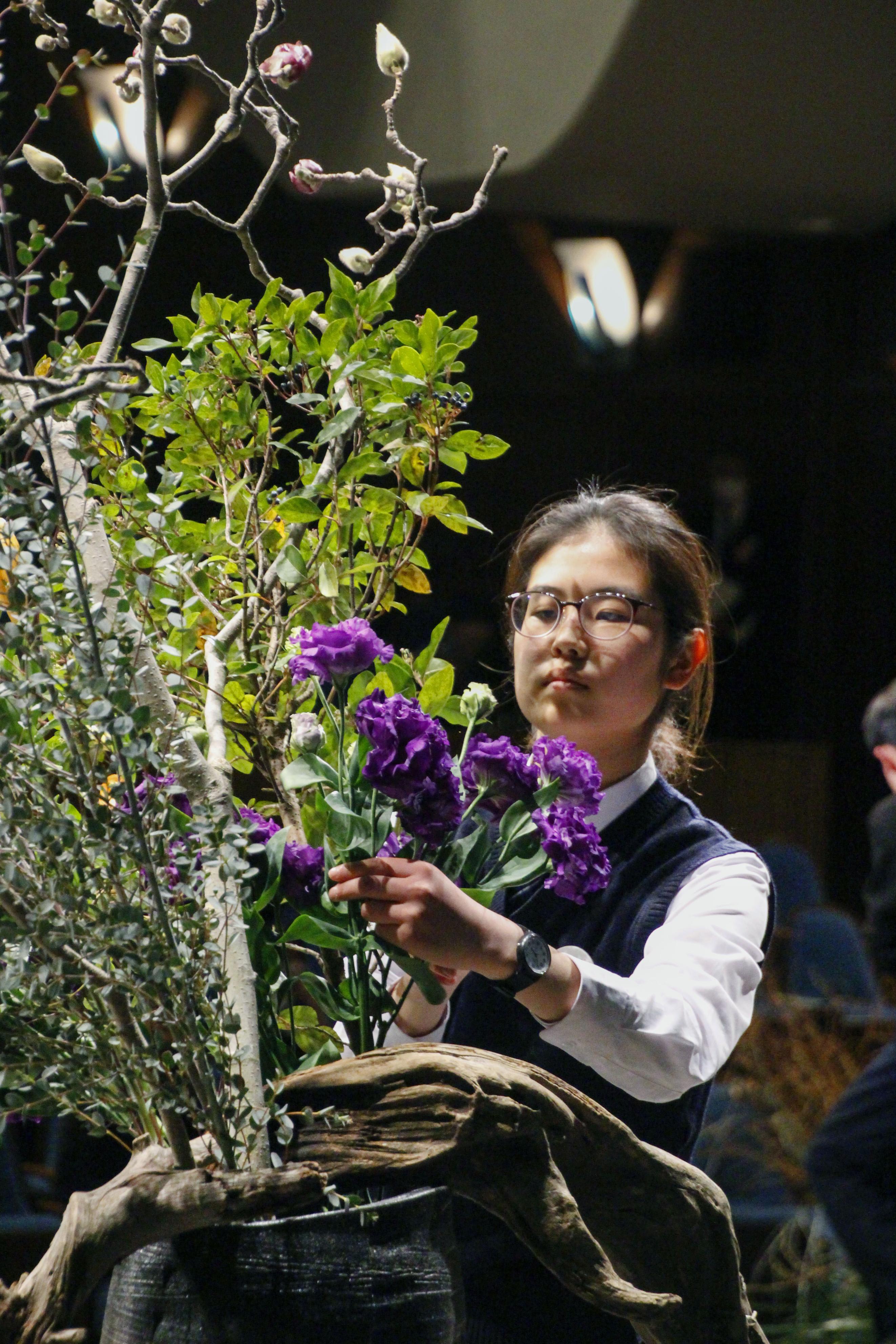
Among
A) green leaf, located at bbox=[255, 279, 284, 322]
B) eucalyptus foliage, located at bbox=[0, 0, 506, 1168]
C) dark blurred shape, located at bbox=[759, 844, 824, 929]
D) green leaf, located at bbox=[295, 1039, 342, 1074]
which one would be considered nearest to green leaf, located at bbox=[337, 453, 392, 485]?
eucalyptus foliage, located at bbox=[0, 0, 506, 1168]

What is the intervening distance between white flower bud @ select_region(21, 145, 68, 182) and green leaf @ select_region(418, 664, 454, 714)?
0.34 m

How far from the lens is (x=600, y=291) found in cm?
595

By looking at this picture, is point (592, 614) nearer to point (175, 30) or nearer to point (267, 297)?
point (267, 297)

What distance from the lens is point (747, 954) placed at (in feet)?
3.20

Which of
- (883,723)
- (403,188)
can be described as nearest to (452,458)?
(403,188)

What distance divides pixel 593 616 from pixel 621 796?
0.17m

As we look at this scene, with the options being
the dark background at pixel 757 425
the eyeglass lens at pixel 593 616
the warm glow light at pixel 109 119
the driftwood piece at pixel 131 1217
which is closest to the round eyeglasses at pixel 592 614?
the eyeglass lens at pixel 593 616

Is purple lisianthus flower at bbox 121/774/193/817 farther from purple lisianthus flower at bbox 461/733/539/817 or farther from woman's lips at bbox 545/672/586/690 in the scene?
woman's lips at bbox 545/672/586/690

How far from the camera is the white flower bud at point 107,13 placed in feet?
2.70

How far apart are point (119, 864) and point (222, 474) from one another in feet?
0.97

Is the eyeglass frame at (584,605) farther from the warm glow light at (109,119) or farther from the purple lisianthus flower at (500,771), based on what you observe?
the warm glow light at (109,119)

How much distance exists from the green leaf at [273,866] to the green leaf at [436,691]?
0.40 ft

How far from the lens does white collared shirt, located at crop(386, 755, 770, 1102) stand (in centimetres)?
88

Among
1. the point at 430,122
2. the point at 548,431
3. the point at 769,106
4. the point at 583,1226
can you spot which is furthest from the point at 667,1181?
the point at 548,431
